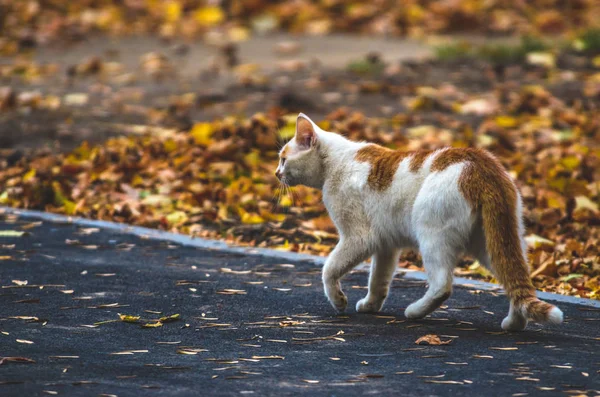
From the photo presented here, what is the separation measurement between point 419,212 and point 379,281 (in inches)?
29.0

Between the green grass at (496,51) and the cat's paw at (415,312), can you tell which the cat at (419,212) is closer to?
the cat's paw at (415,312)

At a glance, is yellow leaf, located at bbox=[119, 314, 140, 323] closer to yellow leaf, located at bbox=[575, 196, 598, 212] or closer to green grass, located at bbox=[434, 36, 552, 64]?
yellow leaf, located at bbox=[575, 196, 598, 212]

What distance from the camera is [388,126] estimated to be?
38.8 feet

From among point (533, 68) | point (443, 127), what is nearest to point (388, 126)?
point (443, 127)

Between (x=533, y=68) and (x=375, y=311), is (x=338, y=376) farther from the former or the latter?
(x=533, y=68)

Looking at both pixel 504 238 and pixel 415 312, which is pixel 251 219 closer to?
pixel 415 312

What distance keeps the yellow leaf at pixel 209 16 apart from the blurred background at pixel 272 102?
0.05 m

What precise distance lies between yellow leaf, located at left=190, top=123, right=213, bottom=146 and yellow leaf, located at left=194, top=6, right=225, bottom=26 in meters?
8.30

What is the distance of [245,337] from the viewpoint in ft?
17.6

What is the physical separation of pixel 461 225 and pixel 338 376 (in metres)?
1.18

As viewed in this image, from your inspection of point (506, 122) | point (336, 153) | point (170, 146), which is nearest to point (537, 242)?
point (336, 153)

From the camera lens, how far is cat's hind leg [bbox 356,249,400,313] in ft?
19.8

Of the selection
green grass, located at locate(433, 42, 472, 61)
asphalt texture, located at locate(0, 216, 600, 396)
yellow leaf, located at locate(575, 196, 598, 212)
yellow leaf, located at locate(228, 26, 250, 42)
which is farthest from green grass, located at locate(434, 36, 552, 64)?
asphalt texture, located at locate(0, 216, 600, 396)

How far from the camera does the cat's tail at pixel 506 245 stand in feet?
17.2
